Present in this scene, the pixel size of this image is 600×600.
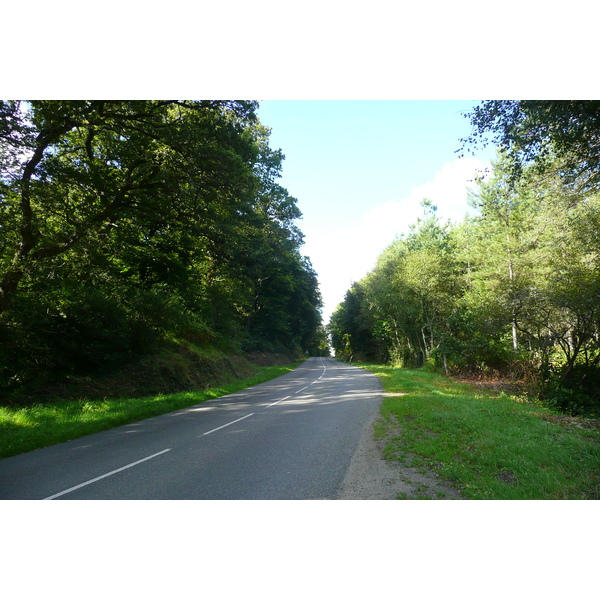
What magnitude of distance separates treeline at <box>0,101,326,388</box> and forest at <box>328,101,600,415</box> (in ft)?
25.7

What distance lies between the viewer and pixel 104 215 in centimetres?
1148

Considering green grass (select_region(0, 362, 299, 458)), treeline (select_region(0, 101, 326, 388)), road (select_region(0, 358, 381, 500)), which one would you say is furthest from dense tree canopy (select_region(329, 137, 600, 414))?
green grass (select_region(0, 362, 299, 458))

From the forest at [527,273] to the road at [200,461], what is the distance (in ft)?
25.1

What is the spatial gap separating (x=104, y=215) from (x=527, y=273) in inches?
755

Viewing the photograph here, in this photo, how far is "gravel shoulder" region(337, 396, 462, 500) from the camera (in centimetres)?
430

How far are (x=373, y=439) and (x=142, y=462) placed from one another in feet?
15.5

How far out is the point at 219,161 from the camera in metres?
10.3

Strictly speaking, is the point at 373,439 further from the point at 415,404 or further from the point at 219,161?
the point at 219,161

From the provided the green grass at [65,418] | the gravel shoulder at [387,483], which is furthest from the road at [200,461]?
the green grass at [65,418]

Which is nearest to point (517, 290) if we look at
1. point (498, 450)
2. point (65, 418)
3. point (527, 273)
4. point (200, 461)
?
point (527, 273)

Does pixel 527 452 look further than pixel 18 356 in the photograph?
No

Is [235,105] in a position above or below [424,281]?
above

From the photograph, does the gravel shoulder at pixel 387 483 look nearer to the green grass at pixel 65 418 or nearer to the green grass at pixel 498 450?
the green grass at pixel 498 450
